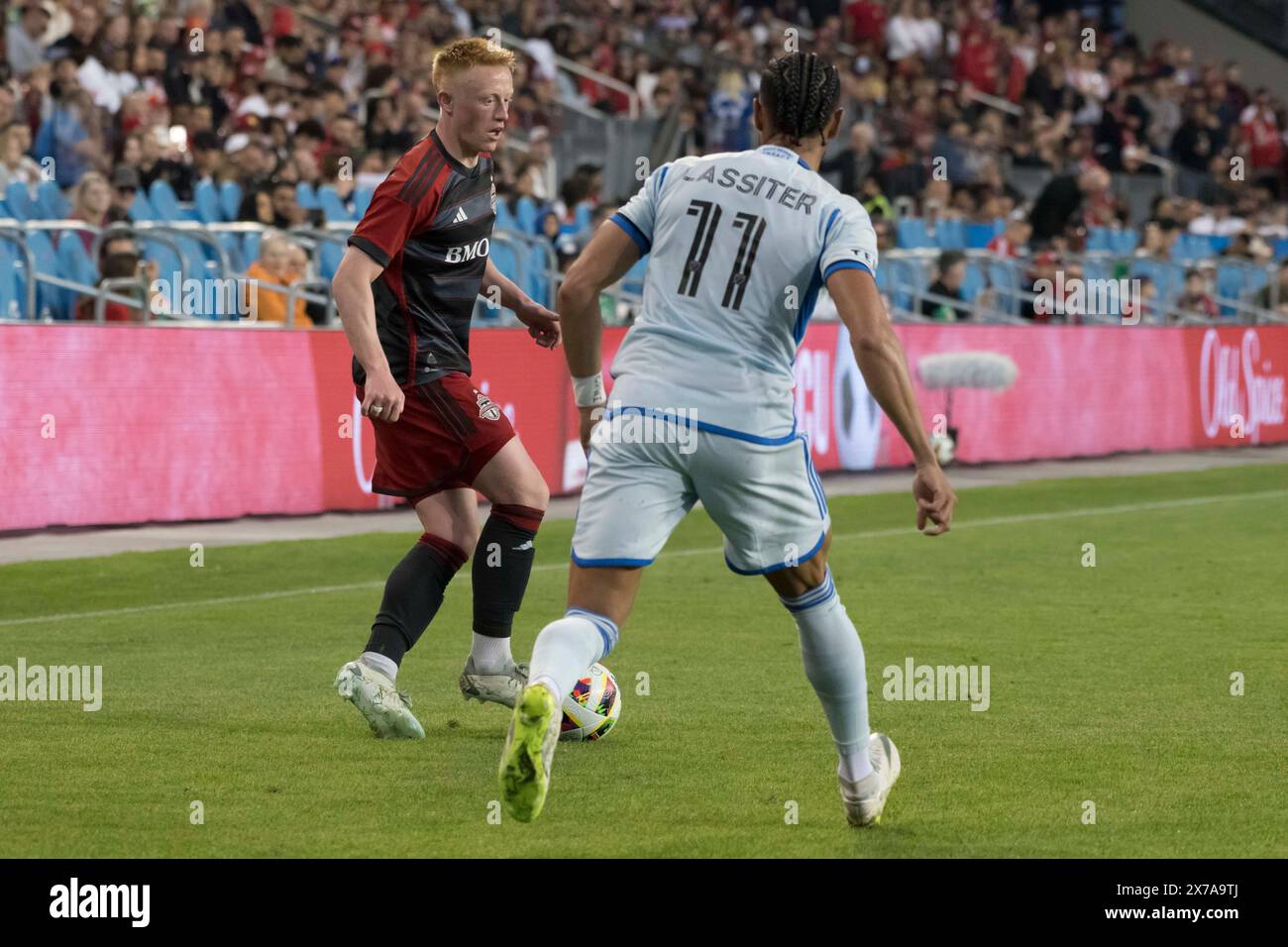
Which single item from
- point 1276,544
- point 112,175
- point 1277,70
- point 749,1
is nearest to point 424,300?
point 1276,544

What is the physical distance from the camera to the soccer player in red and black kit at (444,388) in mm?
7156

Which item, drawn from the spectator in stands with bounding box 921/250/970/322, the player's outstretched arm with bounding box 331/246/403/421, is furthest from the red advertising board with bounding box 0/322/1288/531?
the player's outstretched arm with bounding box 331/246/403/421

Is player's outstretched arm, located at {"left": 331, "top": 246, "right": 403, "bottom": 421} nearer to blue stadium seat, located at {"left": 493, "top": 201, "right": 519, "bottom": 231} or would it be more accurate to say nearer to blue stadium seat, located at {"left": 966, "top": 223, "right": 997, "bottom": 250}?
blue stadium seat, located at {"left": 493, "top": 201, "right": 519, "bottom": 231}

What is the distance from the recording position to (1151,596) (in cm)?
1166

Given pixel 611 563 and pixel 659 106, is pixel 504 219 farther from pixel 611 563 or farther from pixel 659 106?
pixel 611 563

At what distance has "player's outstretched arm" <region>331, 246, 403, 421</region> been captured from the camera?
673 centimetres

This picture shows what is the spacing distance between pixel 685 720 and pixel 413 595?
1153 millimetres

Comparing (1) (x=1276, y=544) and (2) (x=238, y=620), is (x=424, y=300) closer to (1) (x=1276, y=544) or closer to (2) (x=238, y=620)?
(2) (x=238, y=620)

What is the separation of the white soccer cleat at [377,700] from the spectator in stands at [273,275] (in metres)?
8.36

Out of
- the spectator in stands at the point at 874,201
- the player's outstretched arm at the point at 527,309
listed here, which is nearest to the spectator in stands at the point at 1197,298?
the spectator in stands at the point at 874,201

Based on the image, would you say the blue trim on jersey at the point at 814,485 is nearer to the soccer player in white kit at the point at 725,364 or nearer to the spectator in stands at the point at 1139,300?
the soccer player in white kit at the point at 725,364

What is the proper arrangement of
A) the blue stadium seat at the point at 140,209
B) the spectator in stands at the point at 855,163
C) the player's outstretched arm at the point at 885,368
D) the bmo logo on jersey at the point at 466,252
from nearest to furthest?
the player's outstretched arm at the point at 885,368
the bmo logo on jersey at the point at 466,252
the blue stadium seat at the point at 140,209
the spectator in stands at the point at 855,163

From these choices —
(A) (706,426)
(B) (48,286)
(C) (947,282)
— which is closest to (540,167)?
(C) (947,282)

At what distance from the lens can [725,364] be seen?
5672 mm
